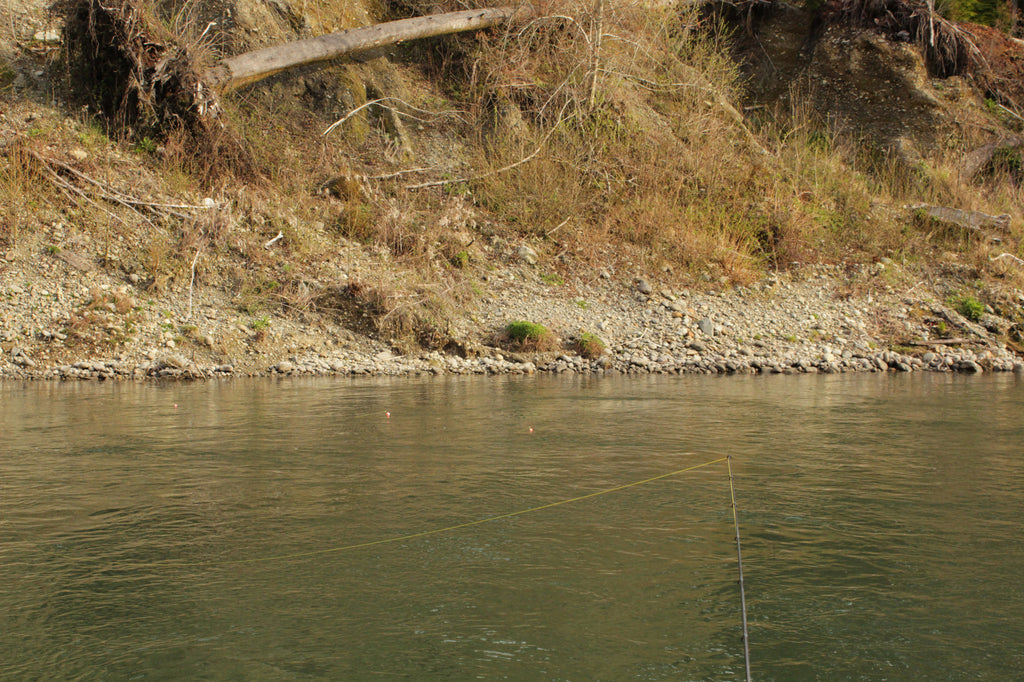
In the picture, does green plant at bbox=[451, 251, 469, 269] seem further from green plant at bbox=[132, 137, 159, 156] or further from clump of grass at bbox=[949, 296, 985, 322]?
clump of grass at bbox=[949, 296, 985, 322]

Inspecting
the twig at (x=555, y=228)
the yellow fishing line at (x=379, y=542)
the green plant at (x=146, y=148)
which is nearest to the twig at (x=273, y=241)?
the green plant at (x=146, y=148)

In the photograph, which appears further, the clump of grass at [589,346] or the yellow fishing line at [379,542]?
the clump of grass at [589,346]

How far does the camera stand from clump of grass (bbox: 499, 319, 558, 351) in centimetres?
1599

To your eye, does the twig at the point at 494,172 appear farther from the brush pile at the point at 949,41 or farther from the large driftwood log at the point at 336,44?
the brush pile at the point at 949,41

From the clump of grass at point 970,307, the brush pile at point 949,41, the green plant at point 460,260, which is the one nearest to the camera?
the green plant at point 460,260

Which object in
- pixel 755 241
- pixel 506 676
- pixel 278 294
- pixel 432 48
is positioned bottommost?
pixel 506 676

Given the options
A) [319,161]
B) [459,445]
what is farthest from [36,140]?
[459,445]

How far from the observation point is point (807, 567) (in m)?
Answer: 4.72

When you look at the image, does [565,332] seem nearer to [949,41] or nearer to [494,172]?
[494,172]

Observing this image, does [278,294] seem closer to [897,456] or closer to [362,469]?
[362,469]

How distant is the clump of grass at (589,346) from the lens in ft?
52.4

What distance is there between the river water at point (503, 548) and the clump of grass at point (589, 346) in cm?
611

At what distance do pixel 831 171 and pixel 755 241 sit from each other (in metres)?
4.07

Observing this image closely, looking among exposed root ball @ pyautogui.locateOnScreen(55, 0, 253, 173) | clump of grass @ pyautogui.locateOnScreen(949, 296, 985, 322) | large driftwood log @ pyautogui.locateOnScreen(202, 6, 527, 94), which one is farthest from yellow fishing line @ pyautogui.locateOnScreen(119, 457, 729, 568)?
clump of grass @ pyautogui.locateOnScreen(949, 296, 985, 322)
